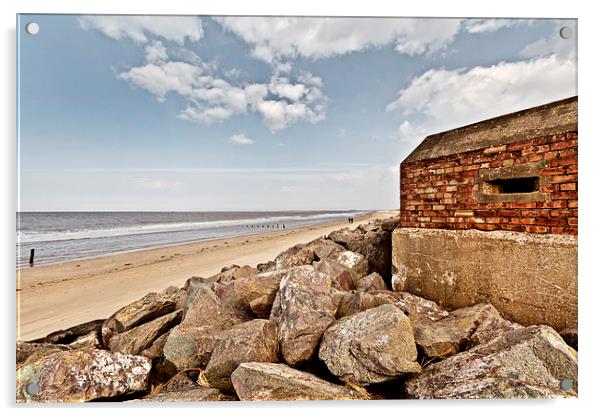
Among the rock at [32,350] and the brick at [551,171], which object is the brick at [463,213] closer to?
the brick at [551,171]

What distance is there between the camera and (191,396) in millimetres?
2418

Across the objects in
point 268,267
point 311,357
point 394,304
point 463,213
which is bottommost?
point 311,357

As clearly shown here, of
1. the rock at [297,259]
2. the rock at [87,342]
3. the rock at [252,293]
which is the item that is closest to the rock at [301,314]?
the rock at [252,293]

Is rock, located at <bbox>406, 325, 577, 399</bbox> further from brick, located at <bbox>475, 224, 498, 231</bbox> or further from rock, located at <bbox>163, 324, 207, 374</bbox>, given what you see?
rock, located at <bbox>163, 324, 207, 374</bbox>

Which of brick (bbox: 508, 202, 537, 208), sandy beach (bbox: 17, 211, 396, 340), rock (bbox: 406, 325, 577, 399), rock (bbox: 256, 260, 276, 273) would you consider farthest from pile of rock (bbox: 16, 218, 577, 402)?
rock (bbox: 256, 260, 276, 273)

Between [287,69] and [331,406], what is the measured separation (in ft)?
10.7

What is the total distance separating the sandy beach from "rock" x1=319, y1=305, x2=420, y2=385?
2524 mm

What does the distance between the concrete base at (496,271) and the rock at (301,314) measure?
3.63 feet

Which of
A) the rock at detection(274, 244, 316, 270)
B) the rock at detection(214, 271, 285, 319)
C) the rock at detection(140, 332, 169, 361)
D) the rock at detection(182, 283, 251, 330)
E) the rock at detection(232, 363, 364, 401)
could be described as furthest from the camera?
Answer: the rock at detection(274, 244, 316, 270)

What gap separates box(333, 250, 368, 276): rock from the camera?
13.2ft

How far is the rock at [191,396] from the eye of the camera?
2.41 metres

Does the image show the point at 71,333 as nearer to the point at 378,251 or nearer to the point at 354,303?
the point at 354,303

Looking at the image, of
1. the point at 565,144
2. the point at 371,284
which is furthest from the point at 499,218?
the point at 371,284

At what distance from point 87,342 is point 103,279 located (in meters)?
4.39
